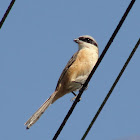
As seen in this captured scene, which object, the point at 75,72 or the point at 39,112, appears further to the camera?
the point at 75,72

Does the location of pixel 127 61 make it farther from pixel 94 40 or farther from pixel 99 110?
pixel 94 40

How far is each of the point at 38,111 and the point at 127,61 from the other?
251cm

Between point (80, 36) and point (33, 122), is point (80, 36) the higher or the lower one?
the higher one

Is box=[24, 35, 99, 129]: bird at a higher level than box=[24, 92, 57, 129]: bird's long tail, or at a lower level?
higher

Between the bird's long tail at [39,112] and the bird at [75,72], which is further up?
the bird at [75,72]

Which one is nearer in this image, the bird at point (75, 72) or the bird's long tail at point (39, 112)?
the bird's long tail at point (39, 112)

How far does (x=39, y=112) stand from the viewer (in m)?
5.84

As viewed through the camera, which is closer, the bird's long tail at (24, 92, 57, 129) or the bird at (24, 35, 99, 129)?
the bird's long tail at (24, 92, 57, 129)

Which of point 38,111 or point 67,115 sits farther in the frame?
point 38,111

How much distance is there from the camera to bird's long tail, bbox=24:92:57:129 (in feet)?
17.4

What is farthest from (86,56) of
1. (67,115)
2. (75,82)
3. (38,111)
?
(67,115)

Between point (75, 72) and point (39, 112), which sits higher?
point (75, 72)

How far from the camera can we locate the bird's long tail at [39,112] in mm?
5310

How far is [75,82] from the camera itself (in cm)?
670
